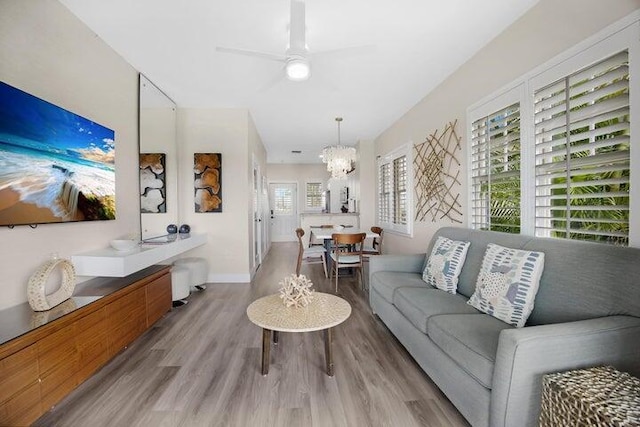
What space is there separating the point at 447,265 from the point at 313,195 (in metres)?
7.17

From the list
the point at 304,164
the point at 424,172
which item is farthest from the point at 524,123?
the point at 304,164

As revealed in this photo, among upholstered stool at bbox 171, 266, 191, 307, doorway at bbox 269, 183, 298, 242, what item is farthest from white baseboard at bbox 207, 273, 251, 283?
doorway at bbox 269, 183, 298, 242

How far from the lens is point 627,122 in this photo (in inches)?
55.9

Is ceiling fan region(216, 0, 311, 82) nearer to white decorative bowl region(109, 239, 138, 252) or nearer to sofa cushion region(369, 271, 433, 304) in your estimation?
white decorative bowl region(109, 239, 138, 252)

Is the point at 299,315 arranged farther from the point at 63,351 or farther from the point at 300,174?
the point at 300,174

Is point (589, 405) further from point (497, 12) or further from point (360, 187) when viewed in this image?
point (360, 187)

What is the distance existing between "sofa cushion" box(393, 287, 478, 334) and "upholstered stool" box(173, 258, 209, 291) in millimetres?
2645

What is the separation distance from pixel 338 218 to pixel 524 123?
433 cm

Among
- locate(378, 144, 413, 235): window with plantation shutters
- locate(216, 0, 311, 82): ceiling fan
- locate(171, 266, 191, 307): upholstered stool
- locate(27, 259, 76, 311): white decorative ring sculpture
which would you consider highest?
locate(216, 0, 311, 82): ceiling fan

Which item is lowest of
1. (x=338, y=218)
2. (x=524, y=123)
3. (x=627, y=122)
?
(x=338, y=218)

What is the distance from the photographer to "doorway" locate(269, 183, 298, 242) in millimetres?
9164

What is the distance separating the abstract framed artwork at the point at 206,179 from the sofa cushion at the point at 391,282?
2675 mm

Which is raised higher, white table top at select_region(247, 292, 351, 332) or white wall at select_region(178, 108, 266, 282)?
white wall at select_region(178, 108, 266, 282)

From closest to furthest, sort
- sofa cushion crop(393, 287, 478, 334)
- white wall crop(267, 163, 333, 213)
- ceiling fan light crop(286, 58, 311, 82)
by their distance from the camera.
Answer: sofa cushion crop(393, 287, 478, 334)
ceiling fan light crop(286, 58, 311, 82)
white wall crop(267, 163, 333, 213)
